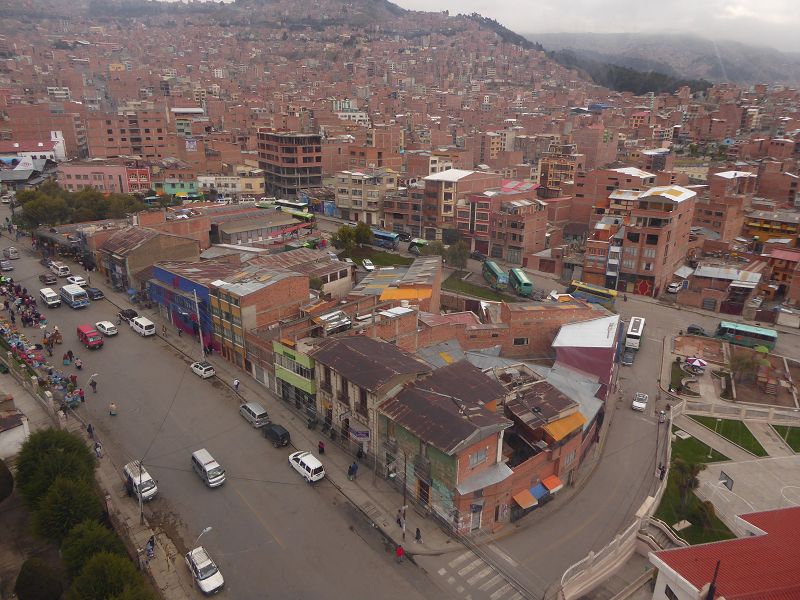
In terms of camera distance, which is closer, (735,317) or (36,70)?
(735,317)

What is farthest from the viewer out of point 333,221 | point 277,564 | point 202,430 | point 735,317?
point 333,221

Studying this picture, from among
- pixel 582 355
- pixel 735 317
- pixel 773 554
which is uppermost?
pixel 773 554

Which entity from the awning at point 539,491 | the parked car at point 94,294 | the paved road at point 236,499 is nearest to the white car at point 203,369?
the paved road at point 236,499

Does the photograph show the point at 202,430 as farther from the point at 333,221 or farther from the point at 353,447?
the point at 333,221

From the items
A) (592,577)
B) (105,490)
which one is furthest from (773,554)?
(105,490)

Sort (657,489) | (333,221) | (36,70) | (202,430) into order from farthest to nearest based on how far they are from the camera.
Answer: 1. (36,70)
2. (333,221)
3. (202,430)
4. (657,489)

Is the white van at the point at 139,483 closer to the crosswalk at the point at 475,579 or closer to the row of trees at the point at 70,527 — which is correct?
the row of trees at the point at 70,527

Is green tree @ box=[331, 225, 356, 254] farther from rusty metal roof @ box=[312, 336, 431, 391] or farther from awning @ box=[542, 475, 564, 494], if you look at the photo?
awning @ box=[542, 475, 564, 494]
